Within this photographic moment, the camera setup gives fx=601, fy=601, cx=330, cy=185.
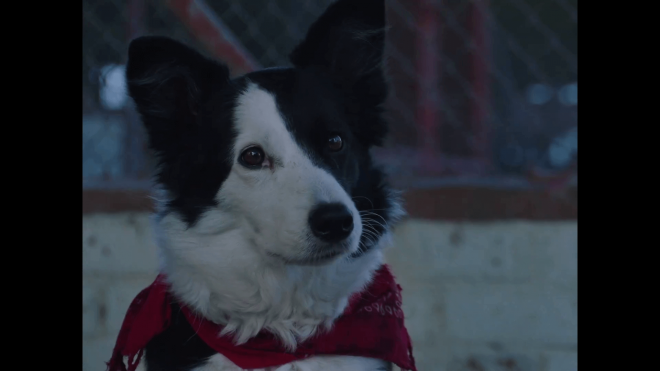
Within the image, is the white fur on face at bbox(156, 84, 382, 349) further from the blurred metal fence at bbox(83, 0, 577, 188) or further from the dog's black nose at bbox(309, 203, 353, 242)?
the blurred metal fence at bbox(83, 0, 577, 188)

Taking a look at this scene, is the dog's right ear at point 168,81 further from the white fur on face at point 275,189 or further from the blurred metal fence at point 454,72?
the blurred metal fence at point 454,72

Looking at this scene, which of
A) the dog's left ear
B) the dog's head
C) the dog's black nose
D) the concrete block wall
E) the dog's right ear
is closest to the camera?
the dog's black nose

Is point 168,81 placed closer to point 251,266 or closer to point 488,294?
point 251,266

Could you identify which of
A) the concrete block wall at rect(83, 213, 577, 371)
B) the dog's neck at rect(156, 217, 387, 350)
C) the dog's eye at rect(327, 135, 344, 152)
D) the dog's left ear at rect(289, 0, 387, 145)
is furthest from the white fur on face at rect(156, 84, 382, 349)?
the concrete block wall at rect(83, 213, 577, 371)

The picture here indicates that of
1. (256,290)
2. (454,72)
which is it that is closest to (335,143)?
(256,290)

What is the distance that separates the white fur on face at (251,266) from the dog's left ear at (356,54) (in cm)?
26

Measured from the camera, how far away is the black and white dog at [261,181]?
5.57 feet

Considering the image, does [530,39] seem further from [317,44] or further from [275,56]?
[317,44]

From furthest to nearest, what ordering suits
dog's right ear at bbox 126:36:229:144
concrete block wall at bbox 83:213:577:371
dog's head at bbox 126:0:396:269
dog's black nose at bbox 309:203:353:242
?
concrete block wall at bbox 83:213:577:371 < dog's right ear at bbox 126:36:229:144 < dog's head at bbox 126:0:396:269 < dog's black nose at bbox 309:203:353:242

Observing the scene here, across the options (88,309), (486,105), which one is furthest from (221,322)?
(486,105)

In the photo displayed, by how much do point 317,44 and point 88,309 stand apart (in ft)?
6.13

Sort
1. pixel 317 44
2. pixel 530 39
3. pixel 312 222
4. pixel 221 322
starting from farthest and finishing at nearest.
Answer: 1. pixel 530 39
2. pixel 317 44
3. pixel 221 322
4. pixel 312 222

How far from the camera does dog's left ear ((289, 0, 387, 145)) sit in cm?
189

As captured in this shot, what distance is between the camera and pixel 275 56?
2.97 m
